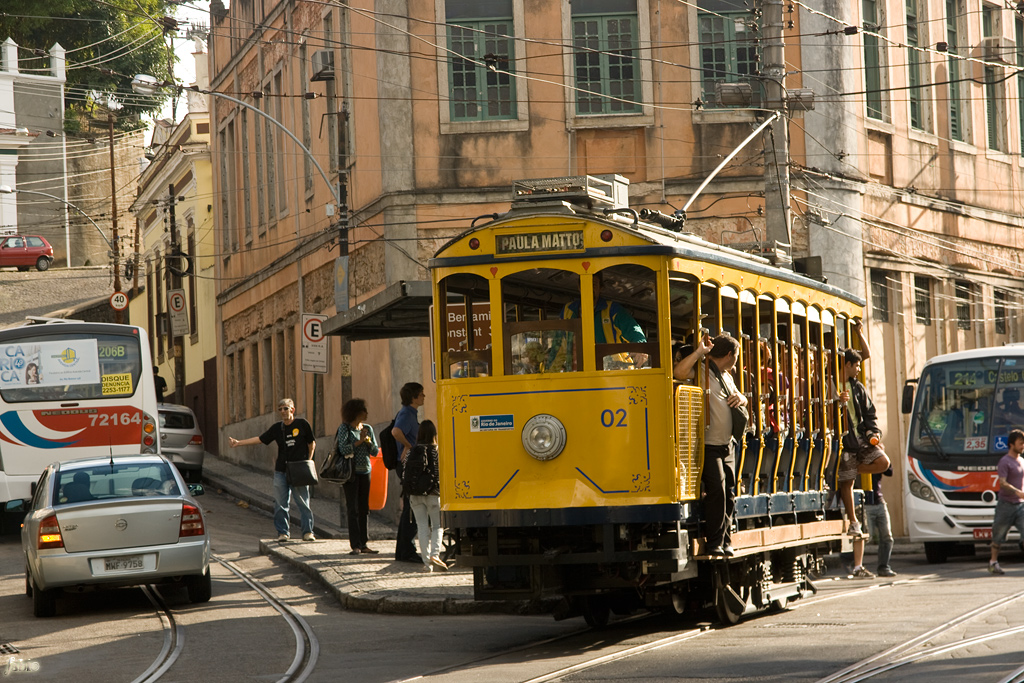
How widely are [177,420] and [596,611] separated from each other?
20730mm

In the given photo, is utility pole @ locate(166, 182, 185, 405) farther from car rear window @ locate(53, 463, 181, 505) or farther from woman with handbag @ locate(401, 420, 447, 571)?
car rear window @ locate(53, 463, 181, 505)

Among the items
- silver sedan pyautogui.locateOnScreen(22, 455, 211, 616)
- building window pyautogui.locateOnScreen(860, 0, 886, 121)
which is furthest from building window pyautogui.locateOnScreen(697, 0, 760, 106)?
silver sedan pyautogui.locateOnScreen(22, 455, 211, 616)

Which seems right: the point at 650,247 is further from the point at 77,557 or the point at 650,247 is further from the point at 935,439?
the point at 935,439

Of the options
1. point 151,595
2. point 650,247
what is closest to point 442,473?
point 650,247

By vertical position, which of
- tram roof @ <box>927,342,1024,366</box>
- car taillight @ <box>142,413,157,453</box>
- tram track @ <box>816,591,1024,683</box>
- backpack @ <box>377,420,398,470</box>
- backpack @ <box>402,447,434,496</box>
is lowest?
tram track @ <box>816,591,1024,683</box>

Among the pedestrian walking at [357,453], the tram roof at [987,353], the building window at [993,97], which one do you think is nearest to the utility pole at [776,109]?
the tram roof at [987,353]

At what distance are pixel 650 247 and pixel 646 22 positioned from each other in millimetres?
14715

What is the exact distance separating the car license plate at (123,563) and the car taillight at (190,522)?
46cm

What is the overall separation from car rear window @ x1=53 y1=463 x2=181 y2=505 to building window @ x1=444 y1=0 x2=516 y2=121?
11459mm

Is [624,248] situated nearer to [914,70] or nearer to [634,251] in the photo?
[634,251]

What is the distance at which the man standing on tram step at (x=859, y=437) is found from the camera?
50.4 ft

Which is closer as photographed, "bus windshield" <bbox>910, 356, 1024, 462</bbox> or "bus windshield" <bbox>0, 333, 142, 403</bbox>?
"bus windshield" <bbox>910, 356, 1024, 462</bbox>

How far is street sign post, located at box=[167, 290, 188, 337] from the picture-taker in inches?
1825

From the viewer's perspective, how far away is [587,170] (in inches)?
992
